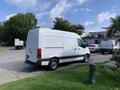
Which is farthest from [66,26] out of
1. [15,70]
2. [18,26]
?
[15,70]

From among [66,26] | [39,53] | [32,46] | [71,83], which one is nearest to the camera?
[71,83]

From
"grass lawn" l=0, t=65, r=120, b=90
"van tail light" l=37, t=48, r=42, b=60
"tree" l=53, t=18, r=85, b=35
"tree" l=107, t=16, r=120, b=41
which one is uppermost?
"tree" l=53, t=18, r=85, b=35

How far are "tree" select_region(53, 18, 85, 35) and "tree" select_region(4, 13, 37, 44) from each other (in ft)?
57.2

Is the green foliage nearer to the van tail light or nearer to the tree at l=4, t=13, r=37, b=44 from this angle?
the van tail light

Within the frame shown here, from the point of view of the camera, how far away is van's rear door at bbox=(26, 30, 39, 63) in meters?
14.1

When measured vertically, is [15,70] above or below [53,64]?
below

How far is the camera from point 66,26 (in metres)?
57.1

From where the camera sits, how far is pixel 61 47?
15305mm

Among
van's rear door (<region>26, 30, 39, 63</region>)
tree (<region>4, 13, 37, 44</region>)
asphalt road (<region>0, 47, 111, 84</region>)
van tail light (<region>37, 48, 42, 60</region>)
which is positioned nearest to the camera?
asphalt road (<region>0, 47, 111, 84</region>)

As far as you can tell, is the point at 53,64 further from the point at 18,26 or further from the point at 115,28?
the point at 18,26

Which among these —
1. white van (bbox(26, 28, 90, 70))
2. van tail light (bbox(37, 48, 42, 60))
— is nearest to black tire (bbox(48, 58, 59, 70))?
white van (bbox(26, 28, 90, 70))

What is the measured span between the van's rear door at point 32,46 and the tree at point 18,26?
189ft

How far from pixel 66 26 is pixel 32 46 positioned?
42965mm

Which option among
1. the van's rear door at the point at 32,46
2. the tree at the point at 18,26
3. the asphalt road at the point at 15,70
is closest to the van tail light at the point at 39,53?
the van's rear door at the point at 32,46
